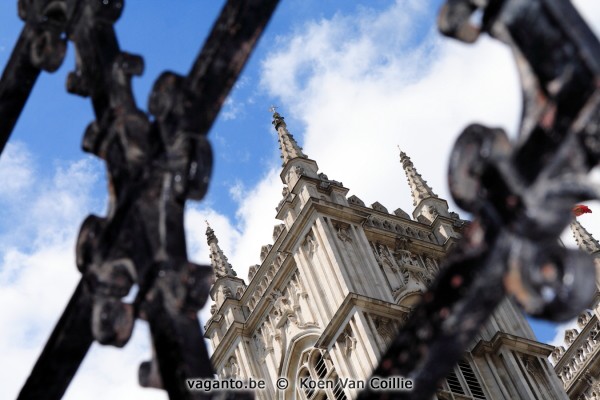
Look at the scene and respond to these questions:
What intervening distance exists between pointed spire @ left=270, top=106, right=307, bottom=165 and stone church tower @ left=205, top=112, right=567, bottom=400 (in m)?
0.05

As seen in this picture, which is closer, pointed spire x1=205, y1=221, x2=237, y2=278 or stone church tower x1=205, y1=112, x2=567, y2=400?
stone church tower x1=205, y1=112, x2=567, y2=400

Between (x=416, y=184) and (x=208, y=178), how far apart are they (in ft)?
97.8

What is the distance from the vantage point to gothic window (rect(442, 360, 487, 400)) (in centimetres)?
2483

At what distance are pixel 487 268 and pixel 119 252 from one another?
3.00 feet

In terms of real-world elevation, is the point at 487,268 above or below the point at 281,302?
below

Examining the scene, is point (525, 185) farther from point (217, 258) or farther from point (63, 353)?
point (217, 258)

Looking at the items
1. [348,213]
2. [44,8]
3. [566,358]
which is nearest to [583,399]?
[566,358]

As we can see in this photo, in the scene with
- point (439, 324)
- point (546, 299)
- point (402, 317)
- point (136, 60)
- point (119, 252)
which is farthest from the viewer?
point (402, 317)

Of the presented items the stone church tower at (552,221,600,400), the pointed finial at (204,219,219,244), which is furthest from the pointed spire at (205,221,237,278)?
the stone church tower at (552,221,600,400)

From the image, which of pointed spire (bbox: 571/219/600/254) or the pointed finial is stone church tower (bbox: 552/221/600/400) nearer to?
pointed spire (bbox: 571/219/600/254)

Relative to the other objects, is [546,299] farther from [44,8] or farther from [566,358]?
[566,358]

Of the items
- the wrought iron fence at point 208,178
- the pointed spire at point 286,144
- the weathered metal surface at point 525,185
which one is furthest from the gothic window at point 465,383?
the weathered metal surface at point 525,185

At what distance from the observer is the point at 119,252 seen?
2525 mm

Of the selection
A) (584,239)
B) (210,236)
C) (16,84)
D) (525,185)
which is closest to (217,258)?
(210,236)
